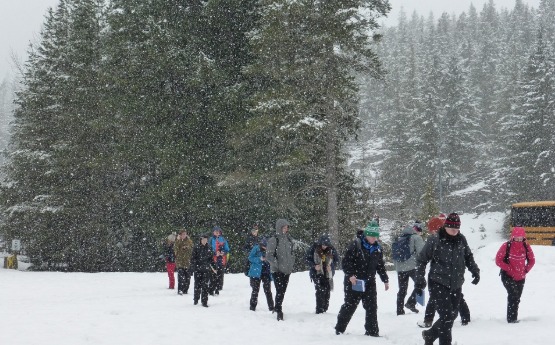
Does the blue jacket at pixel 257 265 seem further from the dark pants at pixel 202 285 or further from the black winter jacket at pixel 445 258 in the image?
the black winter jacket at pixel 445 258

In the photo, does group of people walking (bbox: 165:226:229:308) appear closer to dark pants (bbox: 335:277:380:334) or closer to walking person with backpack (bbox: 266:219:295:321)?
walking person with backpack (bbox: 266:219:295:321)

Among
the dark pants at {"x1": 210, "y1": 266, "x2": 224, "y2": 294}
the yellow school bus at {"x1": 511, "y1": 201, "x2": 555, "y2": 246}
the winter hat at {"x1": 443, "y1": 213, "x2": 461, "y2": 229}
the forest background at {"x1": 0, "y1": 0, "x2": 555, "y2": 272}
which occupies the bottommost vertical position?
the dark pants at {"x1": 210, "y1": 266, "x2": 224, "y2": 294}

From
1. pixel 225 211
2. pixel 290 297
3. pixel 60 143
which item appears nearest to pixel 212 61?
pixel 225 211

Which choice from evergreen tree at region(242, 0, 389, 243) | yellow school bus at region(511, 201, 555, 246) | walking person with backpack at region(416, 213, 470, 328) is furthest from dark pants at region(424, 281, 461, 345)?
yellow school bus at region(511, 201, 555, 246)

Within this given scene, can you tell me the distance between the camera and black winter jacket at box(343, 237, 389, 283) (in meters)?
8.87

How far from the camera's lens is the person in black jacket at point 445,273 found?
715 centimetres

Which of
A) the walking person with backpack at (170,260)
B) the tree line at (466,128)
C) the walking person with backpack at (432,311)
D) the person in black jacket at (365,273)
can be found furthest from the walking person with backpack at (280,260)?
the tree line at (466,128)

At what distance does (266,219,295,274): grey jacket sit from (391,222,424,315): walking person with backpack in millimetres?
2205

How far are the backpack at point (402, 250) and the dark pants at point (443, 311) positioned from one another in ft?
12.6

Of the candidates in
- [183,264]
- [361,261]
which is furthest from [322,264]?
[183,264]

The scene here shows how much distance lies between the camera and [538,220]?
31.1 metres

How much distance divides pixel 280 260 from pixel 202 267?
2.87 meters

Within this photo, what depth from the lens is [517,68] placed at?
74.4 meters

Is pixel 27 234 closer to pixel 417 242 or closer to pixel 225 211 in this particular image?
pixel 225 211
